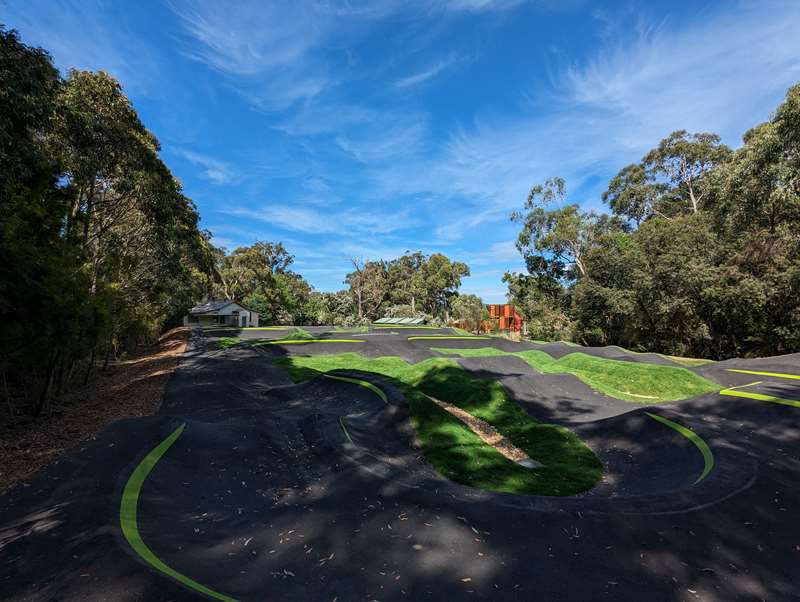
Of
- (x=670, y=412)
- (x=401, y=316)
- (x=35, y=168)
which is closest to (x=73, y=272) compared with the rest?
(x=35, y=168)

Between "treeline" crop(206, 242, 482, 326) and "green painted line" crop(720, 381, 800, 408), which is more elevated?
"treeline" crop(206, 242, 482, 326)

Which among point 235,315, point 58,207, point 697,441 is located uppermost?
point 58,207

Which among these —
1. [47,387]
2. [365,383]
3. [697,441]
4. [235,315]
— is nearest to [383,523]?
[697,441]

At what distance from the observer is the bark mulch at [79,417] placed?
22.6 ft

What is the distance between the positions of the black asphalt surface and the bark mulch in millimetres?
862

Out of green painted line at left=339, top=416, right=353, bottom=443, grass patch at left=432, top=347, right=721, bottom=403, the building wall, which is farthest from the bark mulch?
the building wall

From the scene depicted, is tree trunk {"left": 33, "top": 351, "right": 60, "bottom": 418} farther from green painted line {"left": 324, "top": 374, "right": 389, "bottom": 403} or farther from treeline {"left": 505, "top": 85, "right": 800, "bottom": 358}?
treeline {"left": 505, "top": 85, "right": 800, "bottom": 358}

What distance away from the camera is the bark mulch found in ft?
22.6

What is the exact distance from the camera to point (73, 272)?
9180 millimetres

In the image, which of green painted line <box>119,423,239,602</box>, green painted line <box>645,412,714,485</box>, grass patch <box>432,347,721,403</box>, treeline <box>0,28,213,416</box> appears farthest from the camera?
grass patch <box>432,347,721,403</box>

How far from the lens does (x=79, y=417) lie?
10008 mm

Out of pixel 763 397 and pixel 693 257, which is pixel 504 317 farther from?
pixel 763 397

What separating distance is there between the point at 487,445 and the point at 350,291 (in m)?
53.6

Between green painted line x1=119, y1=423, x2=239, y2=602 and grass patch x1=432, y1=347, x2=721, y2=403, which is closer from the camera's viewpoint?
green painted line x1=119, y1=423, x2=239, y2=602
